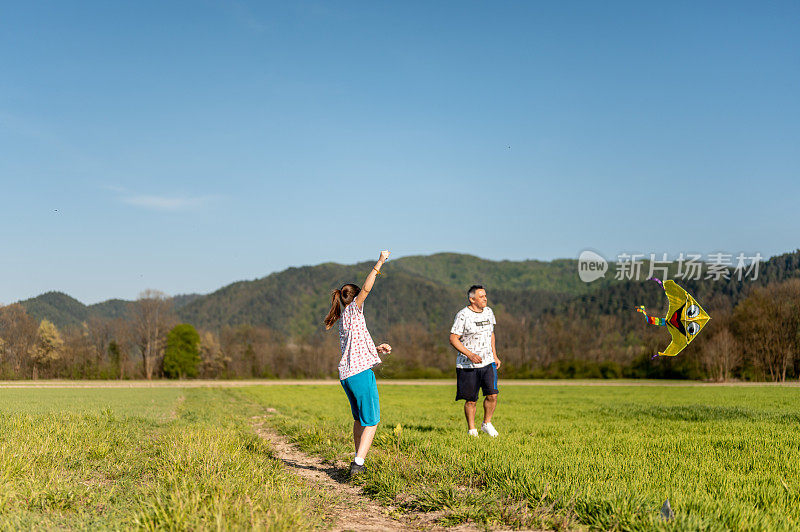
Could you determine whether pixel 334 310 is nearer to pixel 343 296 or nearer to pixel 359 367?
pixel 343 296

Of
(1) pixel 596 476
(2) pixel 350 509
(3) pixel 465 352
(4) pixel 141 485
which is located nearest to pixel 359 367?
(2) pixel 350 509

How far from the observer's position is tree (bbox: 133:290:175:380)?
3137 inches

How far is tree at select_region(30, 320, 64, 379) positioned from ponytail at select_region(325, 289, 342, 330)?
47117mm

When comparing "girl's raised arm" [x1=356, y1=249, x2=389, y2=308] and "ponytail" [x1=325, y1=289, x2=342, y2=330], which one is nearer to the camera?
"girl's raised arm" [x1=356, y1=249, x2=389, y2=308]

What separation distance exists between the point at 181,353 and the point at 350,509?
266ft

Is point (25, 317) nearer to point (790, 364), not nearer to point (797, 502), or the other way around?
point (797, 502)

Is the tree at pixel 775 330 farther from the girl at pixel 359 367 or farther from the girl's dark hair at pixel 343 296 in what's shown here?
the girl's dark hair at pixel 343 296

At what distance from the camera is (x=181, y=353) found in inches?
3191

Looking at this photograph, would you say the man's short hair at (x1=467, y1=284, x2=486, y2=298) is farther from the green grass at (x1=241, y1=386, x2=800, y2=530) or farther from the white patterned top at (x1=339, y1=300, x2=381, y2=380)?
the white patterned top at (x1=339, y1=300, x2=381, y2=380)

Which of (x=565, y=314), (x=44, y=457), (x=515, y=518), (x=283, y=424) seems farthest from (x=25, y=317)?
(x=565, y=314)

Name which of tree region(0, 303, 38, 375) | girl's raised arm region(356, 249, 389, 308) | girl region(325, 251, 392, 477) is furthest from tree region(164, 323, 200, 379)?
girl's raised arm region(356, 249, 389, 308)

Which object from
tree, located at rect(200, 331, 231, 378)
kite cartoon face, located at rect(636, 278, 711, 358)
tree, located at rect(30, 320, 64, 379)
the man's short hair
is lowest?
tree, located at rect(200, 331, 231, 378)

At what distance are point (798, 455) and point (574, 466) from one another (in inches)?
127

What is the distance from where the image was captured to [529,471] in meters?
6.22
